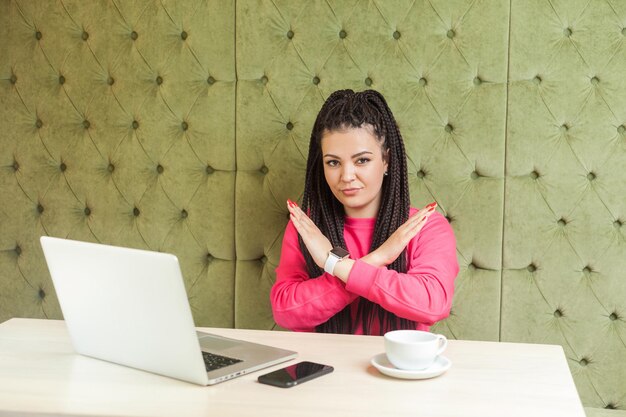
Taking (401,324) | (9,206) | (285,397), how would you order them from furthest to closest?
1. (9,206)
2. (401,324)
3. (285,397)

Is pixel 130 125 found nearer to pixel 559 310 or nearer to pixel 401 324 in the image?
pixel 401 324

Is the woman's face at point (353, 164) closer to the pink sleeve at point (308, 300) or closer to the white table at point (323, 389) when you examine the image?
the pink sleeve at point (308, 300)

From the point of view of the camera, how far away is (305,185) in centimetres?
199

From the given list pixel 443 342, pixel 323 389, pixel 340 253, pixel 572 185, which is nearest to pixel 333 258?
pixel 340 253

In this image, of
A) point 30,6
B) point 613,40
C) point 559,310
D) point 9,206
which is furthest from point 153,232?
point 613,40

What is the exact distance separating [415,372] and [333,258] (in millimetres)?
565

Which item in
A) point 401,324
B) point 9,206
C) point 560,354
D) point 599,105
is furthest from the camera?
point 9,206

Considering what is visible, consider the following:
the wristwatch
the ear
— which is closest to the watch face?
the wristwatch

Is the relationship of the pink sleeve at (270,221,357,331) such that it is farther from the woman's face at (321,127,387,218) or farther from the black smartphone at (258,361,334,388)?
the black smartphone at (258,361,334,388)

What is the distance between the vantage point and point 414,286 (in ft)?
5.50

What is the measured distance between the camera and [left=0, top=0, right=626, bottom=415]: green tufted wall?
1.97 meters

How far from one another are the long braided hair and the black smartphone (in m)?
0.63

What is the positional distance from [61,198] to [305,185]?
2.70 ft

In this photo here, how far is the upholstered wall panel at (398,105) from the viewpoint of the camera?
6.61ft
